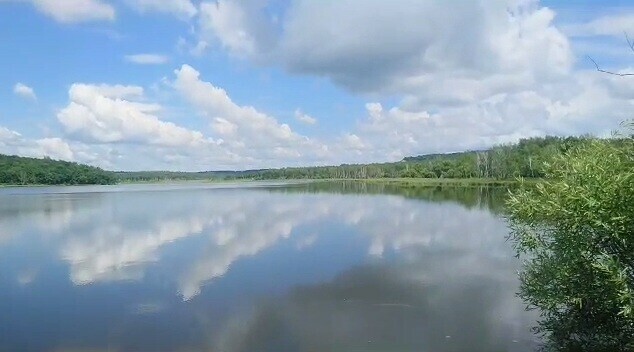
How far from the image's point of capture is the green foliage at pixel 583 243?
10039 mm

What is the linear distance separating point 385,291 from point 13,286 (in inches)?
558

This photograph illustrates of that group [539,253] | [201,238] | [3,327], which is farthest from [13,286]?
[539,253]

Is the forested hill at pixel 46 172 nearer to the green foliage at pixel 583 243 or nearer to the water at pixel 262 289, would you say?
the water at pixel 262 289

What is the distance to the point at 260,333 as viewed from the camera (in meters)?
13.7

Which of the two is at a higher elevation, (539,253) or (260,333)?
(539,253)

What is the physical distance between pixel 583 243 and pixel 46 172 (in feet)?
554

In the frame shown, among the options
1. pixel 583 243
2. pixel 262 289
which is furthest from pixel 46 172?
pixel 583 243

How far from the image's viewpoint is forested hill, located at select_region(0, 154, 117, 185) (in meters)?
146

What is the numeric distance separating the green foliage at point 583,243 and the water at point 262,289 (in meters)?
1.37

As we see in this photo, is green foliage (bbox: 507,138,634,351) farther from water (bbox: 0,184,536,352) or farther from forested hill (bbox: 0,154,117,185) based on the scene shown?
forested hill (bbox: 0,154,117,185)

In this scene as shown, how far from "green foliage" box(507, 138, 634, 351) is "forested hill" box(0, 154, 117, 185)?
160044 millimetres

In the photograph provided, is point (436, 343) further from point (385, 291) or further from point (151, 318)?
point (151, 318)

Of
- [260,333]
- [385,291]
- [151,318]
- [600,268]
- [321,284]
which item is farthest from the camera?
[321,284]

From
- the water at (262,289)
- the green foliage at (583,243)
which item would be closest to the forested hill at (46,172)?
the water at (262,289)
